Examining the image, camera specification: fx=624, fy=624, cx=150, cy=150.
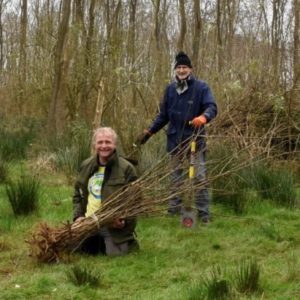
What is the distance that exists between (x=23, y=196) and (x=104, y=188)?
157 centimetres

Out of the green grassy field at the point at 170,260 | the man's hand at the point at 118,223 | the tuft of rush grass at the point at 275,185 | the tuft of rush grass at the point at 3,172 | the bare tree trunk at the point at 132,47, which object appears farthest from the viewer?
the bare tree trunk at the point at 132,47

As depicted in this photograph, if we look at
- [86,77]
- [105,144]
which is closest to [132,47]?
[86,77]

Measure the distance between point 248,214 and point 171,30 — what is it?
19758 mm

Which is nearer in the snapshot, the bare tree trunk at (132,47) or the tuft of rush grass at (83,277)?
the tuft of rush grass at (83,277)

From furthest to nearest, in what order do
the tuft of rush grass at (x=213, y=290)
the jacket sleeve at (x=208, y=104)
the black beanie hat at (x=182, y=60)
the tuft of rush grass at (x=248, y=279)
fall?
the black beanie hat at (x=182, y=60) → the jacket sleeve at (x=208, y=104) → the tuft of rush grass at (x=248, y=279) → the tuft of rush grass at (x=213, y=290)

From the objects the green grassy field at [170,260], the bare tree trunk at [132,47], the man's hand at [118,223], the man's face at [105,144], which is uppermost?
the bare tree trunk at [132,47]

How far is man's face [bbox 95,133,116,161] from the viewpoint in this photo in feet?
17.5

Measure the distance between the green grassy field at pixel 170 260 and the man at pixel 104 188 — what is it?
0.48 feet

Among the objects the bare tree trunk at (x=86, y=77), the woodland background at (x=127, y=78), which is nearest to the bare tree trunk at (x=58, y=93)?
the woodland background at (x=127, y=78)

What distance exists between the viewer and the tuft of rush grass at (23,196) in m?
6.58

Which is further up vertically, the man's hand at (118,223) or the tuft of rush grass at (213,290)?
the man's hand at (118,223)

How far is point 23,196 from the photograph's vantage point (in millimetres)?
6617

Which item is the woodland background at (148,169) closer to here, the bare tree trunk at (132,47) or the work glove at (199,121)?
the bare tree trunk at (132,47)

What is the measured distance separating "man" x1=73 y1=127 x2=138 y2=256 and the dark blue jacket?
115 cm
